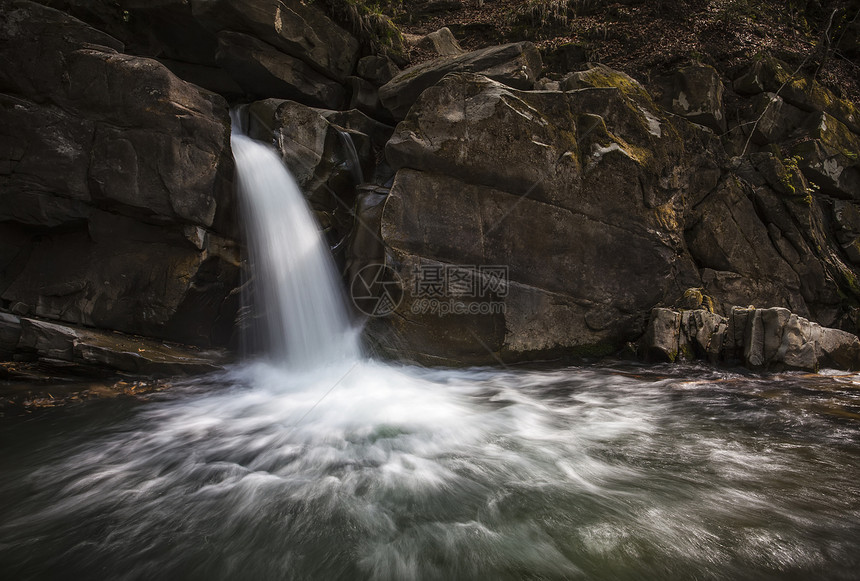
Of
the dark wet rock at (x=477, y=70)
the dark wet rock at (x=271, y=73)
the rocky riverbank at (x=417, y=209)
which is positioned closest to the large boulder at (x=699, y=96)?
the rocky riverbank at (x=417, y=209)

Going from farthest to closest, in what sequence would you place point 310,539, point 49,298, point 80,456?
point 49,298
point 80,456
point 310,539

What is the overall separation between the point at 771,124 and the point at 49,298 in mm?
15741

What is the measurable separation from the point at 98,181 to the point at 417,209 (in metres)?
4.84

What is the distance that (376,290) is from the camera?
6.48 m

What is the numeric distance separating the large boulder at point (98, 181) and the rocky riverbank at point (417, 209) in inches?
1.1

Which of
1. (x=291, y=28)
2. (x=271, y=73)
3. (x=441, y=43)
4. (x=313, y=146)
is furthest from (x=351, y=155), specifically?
(x=441, y=43)

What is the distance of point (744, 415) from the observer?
14.0 feet

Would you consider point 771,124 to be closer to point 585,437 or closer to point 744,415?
point 744,415

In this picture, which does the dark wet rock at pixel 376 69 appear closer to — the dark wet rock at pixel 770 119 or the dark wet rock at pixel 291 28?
the dark wet rock at pixel 291 28

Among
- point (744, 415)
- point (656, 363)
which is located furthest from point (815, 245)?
point (744, 415)

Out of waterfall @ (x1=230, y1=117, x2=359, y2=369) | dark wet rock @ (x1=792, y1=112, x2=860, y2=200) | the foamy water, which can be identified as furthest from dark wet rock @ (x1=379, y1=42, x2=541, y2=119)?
dark wet rock @ (x1=792, y1=112, x2=860, y2=200)

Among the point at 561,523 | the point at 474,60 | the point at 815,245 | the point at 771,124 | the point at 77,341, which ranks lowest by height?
the point at 561,523

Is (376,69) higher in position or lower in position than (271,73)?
higher

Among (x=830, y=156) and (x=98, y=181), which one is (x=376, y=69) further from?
(x=830, y=156)
